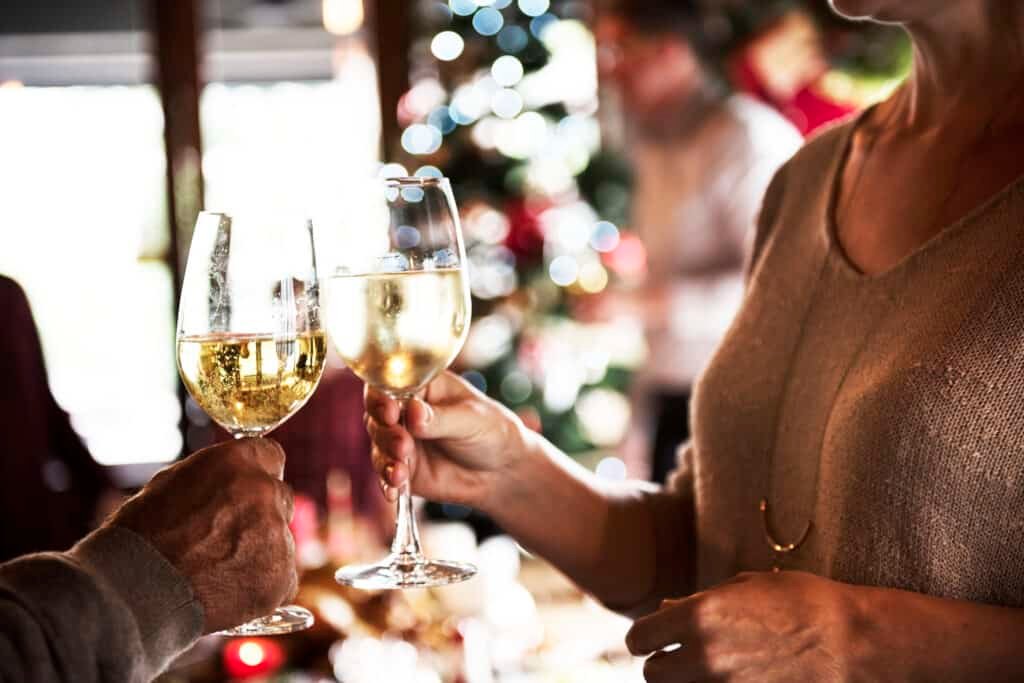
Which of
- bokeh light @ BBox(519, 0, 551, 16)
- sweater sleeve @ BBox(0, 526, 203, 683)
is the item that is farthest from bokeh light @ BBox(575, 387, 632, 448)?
sweater sleeve @ BBox(0, 526, 203, 683)

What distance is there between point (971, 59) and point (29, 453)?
1.53 metres

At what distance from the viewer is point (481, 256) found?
17.3 ft

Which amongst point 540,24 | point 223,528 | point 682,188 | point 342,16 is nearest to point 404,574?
point 223,528

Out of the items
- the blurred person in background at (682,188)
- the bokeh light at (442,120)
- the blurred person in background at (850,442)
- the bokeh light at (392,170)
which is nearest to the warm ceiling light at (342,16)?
the bokeh light at (392,170)

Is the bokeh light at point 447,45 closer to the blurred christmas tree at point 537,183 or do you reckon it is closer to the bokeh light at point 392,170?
the blurred christmas tree at point 537,183

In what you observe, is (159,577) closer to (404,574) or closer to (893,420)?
(404,574)

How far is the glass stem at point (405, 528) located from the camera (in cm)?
138

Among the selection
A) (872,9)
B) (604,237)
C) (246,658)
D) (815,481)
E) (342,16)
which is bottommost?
(246,658)

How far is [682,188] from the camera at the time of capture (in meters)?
3.87

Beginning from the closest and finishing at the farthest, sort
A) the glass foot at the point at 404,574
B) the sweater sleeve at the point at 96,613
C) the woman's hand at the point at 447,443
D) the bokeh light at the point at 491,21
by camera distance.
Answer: the sweater sleeve at the point at 96,613 < the glass foot at the point at 404,574 < the woman's hand at the point at 447,443 < the bokeh light at the point at 491,21

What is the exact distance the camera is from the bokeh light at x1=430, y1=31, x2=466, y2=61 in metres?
5.42

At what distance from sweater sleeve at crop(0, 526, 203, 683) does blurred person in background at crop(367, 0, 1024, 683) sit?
36 centimetres

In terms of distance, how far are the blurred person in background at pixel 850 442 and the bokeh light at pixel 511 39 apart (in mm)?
3781

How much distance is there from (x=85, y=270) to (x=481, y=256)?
1.93 meters
